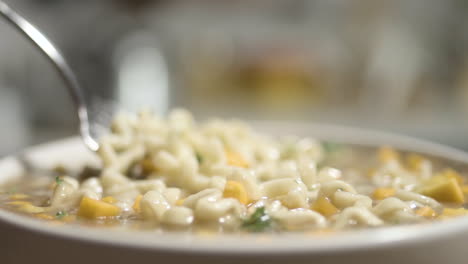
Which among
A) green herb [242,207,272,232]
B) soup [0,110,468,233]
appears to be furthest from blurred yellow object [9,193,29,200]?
green herb [242,207,272,232]

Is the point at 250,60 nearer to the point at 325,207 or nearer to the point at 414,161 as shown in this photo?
the point at 414,161

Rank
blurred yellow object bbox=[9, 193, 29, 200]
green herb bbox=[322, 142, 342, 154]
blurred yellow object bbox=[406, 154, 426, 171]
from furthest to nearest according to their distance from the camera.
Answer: green herb bbox=[322, 142, 342, 154]
blurred yellow object bbox=[406, 154, 426, 171]
blurred yellow object bbox=[9, 193, 29, 200]

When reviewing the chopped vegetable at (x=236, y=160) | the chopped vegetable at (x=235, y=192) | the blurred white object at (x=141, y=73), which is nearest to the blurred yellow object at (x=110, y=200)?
the chopped vegetable at (x=235, y=192)

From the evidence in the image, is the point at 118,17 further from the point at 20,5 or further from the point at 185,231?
the point at 185,231

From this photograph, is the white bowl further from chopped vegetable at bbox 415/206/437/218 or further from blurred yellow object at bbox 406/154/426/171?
blurred yellow object at bbox 406/154/426/171

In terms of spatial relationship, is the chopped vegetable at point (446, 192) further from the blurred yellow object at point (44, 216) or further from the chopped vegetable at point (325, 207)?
the blurred yellow object at point (44, 216)
